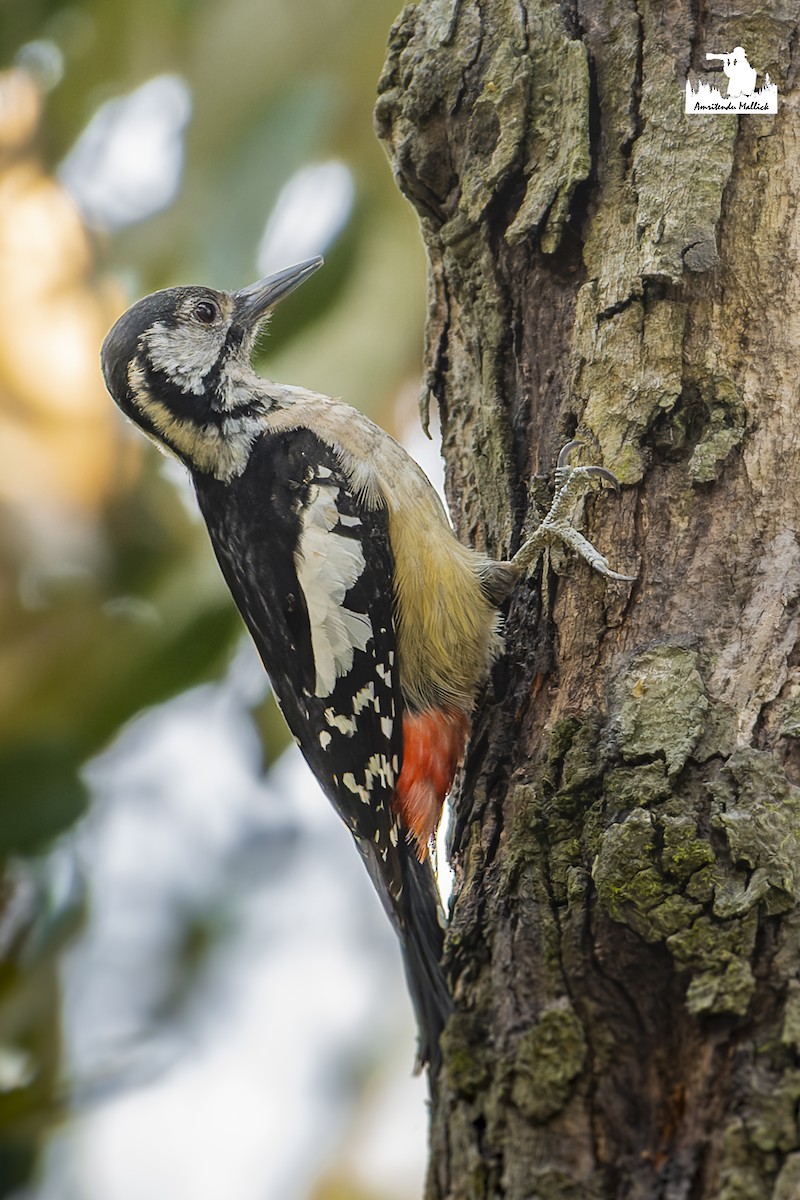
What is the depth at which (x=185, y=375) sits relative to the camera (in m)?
3.35

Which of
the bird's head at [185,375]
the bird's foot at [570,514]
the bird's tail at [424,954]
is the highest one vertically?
the bird's head at [185,375]

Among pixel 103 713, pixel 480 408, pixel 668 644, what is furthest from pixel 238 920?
pixel 668 644

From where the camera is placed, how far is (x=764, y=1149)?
140cm

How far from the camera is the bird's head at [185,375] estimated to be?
328 cm

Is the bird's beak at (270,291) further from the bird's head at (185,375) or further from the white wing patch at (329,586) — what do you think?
the white wing patch at (329,586)

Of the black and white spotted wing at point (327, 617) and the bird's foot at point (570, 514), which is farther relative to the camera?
the black and white spotted wing at point (327, 617)

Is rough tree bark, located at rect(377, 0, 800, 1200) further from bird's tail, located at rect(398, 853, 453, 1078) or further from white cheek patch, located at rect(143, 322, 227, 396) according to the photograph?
white cheek patch, located at rect(143, 322, 227, 396)

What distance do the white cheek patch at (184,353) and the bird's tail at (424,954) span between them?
147 cm

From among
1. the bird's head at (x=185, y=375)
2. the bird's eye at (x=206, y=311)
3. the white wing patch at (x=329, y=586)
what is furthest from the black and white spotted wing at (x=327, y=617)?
the bird's eye at (x=206, y=311)

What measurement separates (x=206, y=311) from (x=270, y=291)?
0.64ft

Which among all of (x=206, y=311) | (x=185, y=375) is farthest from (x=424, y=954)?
(x=206, y=311)

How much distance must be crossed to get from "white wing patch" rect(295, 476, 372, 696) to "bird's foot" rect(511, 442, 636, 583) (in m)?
0.58

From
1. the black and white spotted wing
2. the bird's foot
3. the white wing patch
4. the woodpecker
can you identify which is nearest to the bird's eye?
the woodpecker

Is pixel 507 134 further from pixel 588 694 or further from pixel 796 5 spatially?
pixel 588 694
